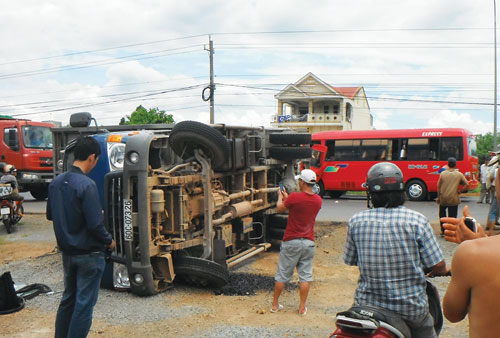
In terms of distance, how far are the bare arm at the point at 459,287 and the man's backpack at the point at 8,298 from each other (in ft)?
16.9

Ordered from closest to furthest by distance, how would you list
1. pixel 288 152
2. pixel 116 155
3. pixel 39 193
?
pixel 116 155, pixel 288 152, pixel 39 193

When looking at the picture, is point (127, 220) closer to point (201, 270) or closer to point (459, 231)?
point (201, 270)

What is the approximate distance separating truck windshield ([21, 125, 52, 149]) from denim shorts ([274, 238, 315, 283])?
15.5m

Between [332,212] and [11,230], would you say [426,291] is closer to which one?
[11,230]

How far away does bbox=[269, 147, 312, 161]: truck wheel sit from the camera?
30.1ft

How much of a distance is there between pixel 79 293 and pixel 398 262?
2.77 meters

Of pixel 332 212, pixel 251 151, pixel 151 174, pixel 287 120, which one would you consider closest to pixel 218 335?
pixel 151 174

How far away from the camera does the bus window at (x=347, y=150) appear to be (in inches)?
810

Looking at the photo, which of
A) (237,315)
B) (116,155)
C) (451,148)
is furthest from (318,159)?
(237,315)

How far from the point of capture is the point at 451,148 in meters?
18.8

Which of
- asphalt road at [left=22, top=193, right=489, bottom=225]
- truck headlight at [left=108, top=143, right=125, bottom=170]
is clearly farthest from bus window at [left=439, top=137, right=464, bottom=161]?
truck headlight at [left=108, top=143, right=125, bottom=170]

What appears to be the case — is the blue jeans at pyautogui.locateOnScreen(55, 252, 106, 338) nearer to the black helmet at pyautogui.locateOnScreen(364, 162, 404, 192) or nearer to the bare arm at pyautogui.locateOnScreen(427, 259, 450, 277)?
the black helmet at pyautogui.locateOnScreen(364, 162, 404, 192)

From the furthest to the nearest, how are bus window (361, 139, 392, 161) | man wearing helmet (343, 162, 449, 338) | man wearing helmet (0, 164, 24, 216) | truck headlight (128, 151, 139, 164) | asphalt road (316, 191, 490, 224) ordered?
bus window (361, 139, 392, 161)
asphalt road (316, 191, 490, 224)
man wearing helmet (0, 164, 24, 216)
truck headlight (128, 151, 139, 164)
man wearing helmet (343, 162, 449, 338)

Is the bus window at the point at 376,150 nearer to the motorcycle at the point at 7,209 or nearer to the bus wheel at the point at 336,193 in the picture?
the bus wheel at the point at 336,193
